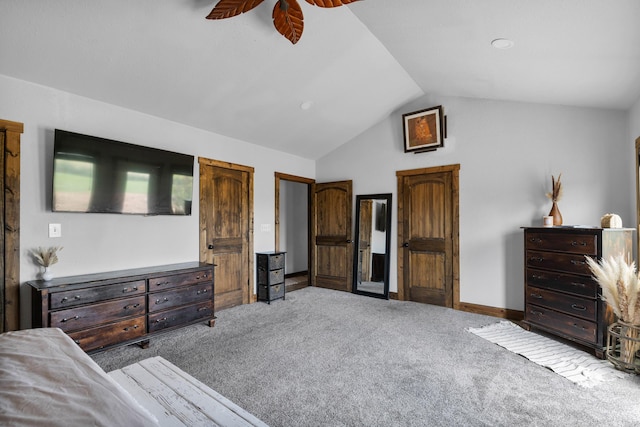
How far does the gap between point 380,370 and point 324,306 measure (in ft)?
6.59

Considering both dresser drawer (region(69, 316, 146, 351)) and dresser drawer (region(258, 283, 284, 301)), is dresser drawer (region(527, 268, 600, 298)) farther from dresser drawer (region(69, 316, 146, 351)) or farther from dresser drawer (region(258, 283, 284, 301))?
dresser drawer (region(69, 316, 146, 351))

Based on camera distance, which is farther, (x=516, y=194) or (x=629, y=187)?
(x=516, y=194)

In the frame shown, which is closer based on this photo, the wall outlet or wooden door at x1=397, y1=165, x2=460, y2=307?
the wall outlet

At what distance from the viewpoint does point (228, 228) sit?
452cm

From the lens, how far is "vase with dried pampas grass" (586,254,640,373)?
2.57 metres

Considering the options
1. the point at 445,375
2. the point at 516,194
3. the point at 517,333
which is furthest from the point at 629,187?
the point at 445,375

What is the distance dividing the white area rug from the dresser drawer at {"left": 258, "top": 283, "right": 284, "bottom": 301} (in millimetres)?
2634

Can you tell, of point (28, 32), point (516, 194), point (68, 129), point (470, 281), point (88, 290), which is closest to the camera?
point (28, 32)

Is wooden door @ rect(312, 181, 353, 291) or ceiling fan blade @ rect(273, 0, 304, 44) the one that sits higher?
ceiling fan blade @ rect(273, 0, 304, 44)

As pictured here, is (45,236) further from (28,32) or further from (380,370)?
(380,370)

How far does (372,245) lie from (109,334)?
3720 millimetres

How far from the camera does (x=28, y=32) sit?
2.32 meters

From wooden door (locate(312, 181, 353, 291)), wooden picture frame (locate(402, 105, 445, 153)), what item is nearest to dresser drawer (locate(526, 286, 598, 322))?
wooden picture frame (locate(402, 105, 445, 153))

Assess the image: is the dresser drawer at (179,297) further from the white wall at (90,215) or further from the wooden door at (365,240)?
the wooden door at (365,240)
